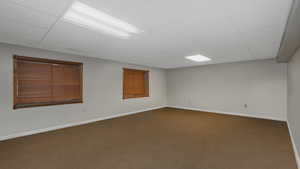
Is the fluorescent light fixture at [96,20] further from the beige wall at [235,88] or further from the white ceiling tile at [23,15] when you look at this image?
the beige wall at [235,88]

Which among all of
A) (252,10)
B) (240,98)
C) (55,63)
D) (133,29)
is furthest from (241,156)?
(55,63)

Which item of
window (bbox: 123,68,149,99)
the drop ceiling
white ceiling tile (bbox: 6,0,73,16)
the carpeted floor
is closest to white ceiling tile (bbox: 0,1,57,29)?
the drop ceiling

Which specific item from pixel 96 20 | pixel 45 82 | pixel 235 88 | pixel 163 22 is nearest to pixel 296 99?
pixel 163 22

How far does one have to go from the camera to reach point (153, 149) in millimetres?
2414

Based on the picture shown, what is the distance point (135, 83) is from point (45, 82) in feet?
10.7

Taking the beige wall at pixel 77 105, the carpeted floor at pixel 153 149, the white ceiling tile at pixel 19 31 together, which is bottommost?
the carpeted floor at pixel 153 149

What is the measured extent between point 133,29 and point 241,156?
2730 millimetres

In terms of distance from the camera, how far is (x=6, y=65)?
2.85 m

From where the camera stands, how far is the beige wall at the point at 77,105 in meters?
2.86

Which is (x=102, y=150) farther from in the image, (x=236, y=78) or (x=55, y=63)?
(x=236, y=78)

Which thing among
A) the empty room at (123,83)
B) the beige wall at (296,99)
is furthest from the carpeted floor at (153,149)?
the beige wall at (296,99)

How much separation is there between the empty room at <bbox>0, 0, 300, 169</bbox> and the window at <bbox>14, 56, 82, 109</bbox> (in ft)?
0.07

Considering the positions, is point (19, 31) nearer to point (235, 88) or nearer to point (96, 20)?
point (96, 20)

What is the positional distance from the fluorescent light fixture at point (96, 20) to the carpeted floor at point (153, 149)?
6.81 feet
